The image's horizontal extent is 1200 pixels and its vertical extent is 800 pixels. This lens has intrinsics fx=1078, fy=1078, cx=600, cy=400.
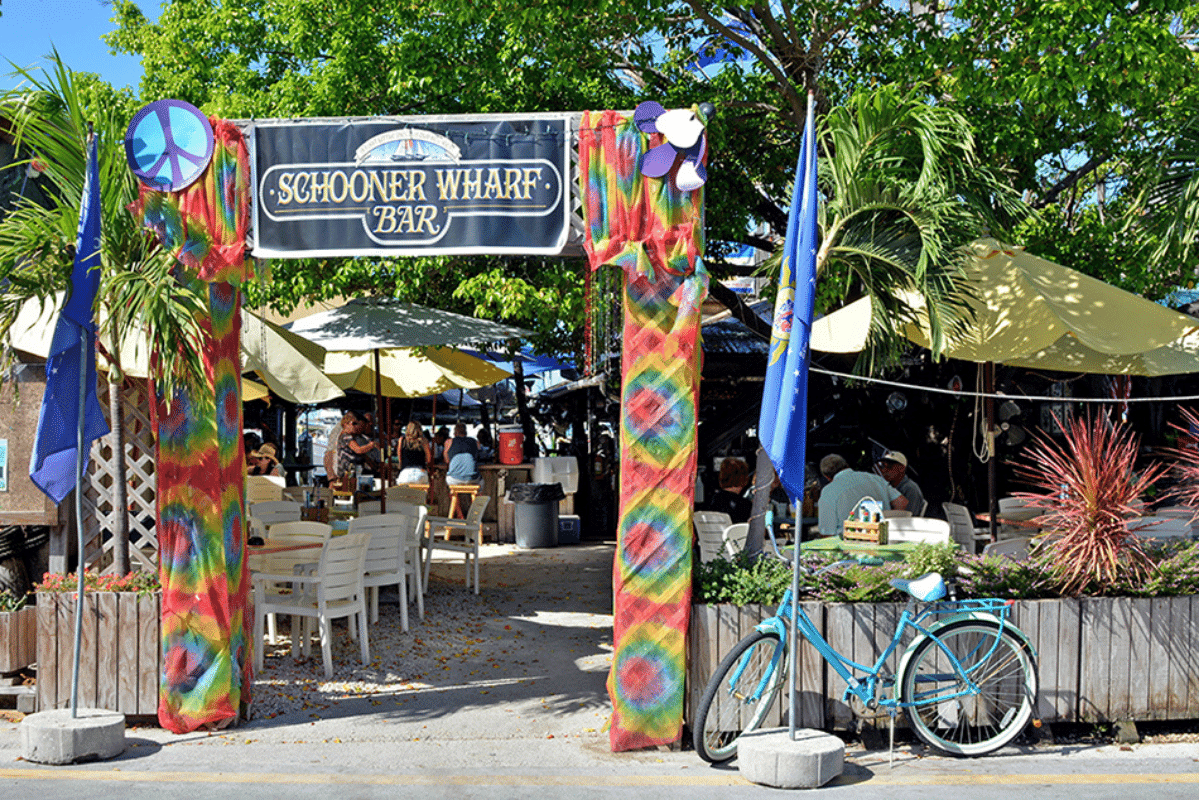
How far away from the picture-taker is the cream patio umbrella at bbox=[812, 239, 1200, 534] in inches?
341

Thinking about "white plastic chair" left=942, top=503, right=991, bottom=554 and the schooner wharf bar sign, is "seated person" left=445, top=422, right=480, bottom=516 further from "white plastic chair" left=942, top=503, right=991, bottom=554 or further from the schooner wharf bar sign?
the schooner wharf bar sign

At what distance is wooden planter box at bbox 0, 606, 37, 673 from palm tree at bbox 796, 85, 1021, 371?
5.70 meters

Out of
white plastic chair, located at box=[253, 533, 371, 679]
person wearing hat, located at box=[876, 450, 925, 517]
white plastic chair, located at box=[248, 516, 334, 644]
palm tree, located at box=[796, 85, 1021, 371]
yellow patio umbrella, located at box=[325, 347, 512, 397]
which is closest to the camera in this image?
palm tree, located at box=[796, 85, 1021, 371]

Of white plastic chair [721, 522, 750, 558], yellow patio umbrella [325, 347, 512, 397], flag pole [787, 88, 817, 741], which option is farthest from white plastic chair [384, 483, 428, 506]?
flag pole [787, 88, 817, 741]

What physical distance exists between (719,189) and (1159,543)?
5765 mm

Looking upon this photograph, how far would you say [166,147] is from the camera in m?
6.41

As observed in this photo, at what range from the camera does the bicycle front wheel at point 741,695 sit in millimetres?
5965

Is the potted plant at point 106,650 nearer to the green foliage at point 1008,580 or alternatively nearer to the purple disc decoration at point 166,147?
the purple disc decoration at point 166,147

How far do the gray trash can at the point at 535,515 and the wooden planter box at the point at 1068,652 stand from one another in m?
8.52

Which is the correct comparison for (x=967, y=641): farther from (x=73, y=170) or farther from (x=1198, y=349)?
(x=73, y=170)

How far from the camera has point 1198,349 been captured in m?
9.90

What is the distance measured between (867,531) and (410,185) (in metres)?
4.20

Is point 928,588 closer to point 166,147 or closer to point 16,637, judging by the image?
point 166,147

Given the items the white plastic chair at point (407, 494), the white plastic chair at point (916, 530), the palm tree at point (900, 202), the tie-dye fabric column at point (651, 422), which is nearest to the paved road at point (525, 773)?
the tie-dye fabric column at point (651, 422)
